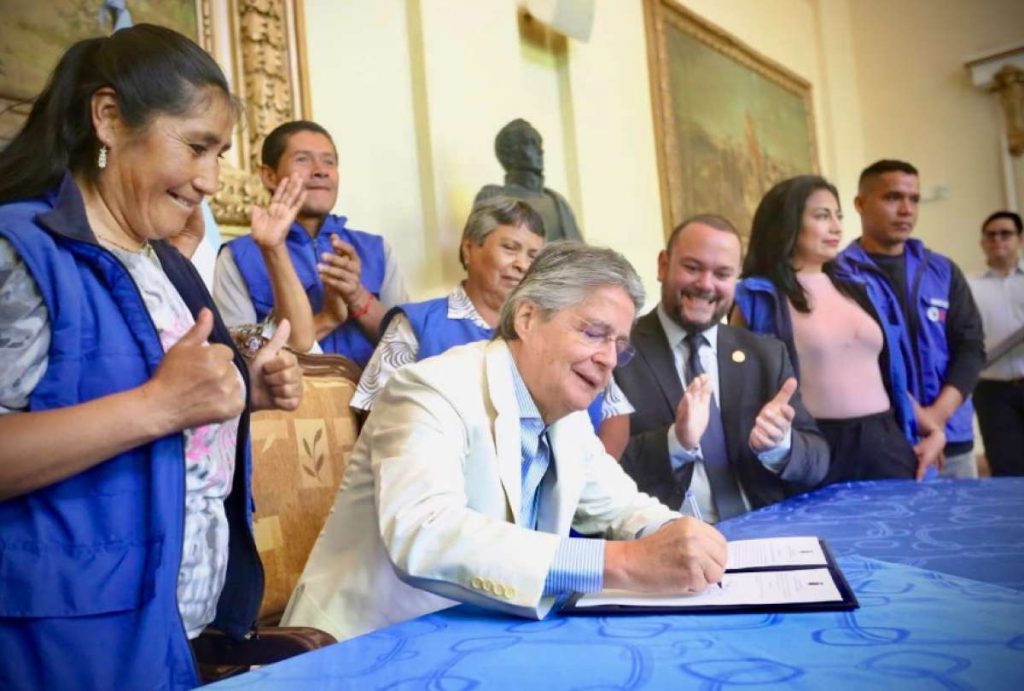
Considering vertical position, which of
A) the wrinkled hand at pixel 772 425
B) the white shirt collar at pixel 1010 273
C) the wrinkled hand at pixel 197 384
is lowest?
the wrinkled hand at pixel 772 425

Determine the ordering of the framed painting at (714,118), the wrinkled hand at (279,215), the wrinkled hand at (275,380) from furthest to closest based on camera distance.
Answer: the framed painting at (714,118) → the wrinkled hand at (279,215) → the wrinkled hand at (275,380)

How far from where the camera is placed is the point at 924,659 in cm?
98

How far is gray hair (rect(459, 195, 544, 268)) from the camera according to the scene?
2.94 metres

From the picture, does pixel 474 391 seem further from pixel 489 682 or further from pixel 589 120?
pixel 589 120

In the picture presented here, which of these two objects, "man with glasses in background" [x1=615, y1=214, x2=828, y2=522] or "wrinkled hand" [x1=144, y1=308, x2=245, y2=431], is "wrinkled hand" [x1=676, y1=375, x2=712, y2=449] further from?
"wrinkled hand" [x1=144, y1=308, x2=245, y2=431]

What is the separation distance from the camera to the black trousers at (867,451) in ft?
9.38

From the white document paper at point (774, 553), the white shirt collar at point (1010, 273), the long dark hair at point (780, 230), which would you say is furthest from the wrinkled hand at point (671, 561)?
the white shirt collar at point (1010, 273)

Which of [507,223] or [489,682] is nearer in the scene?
[489,682]

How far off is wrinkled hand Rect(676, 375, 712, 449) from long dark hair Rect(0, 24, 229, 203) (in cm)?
142

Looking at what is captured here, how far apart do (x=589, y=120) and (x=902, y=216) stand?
93.0 inches

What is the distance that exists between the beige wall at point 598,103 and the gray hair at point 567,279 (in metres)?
2.35

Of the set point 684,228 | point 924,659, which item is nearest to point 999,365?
point 684,228

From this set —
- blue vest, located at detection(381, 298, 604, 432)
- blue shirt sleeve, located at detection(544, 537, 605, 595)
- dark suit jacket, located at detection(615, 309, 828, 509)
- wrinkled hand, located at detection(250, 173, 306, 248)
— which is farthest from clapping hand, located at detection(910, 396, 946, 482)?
wrinkled hand, located at detection(250, 173, 306, 248)

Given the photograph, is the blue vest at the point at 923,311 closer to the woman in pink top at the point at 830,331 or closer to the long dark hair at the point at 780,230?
the woman in pink top at the point at 830,331
